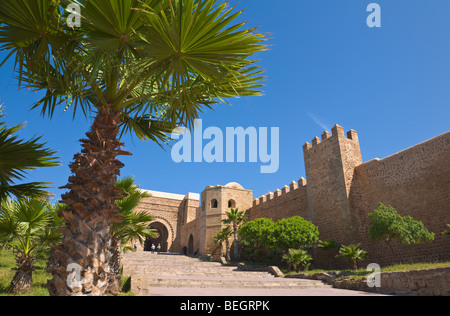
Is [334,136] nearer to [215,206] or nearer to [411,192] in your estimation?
[411,192]

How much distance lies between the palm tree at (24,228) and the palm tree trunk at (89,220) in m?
3.66

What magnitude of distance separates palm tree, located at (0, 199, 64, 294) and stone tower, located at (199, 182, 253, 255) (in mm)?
16700

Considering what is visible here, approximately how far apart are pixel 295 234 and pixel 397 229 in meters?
5.22

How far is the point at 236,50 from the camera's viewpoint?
9.71 ft

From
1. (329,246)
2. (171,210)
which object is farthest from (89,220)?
(171,210)

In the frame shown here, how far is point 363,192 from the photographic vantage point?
14414 mm

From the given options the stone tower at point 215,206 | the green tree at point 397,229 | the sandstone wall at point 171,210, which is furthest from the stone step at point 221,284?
the sandstone wall at point 171,210

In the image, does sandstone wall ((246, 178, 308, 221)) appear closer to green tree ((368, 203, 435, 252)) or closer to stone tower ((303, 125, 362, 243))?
stone tower ((303, 125, 362, 243))

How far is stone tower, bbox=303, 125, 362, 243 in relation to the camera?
46.7 feet

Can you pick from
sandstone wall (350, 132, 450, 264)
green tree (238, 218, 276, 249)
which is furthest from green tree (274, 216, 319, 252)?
sandstone wall (350, 132, 450, 264)

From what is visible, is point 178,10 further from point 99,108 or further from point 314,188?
point 314,188

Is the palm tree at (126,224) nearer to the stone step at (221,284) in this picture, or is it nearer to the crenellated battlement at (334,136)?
the stone step at (221,284)

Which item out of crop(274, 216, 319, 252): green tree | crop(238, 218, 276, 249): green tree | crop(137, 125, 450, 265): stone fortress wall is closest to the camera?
crop(137, 125, 450, 265): stone fortress wall
